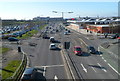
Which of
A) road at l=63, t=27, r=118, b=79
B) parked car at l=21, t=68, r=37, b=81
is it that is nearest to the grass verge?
parked car at l=21, t=68, r=37, b=81

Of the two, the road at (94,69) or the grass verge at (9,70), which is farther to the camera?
the road at (94,69)

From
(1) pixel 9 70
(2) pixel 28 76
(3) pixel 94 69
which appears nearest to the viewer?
(2) pixel 28 76

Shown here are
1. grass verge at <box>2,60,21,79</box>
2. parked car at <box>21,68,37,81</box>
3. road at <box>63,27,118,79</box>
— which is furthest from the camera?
road at <box>63,27,118,79</box>

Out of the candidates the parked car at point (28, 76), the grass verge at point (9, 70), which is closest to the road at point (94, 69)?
the parked car at point (28, 76)

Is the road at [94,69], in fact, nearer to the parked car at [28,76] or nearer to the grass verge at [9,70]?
the parked car at [28,76]

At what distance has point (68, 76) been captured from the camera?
19672 mm

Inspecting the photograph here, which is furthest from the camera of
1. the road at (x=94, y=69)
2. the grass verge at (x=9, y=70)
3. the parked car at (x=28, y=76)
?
the road at (x=94, y=69)

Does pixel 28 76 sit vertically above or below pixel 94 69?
above

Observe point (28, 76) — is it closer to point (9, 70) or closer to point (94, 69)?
point (9, 70)

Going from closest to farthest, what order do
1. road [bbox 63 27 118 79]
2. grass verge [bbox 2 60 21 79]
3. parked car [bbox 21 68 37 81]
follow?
parked car [bbox 21 68 37 81] < grass verge [bbox 2 60 21 79] < road [bbox 63 27 118 79]

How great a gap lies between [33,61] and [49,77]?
324 inches

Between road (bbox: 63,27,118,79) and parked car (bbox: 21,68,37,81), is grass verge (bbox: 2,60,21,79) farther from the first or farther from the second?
road (bbox: 63,27,118,79)

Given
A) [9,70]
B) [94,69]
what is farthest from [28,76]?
[94,69]

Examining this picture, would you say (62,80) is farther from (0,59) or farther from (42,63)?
(0,59)
